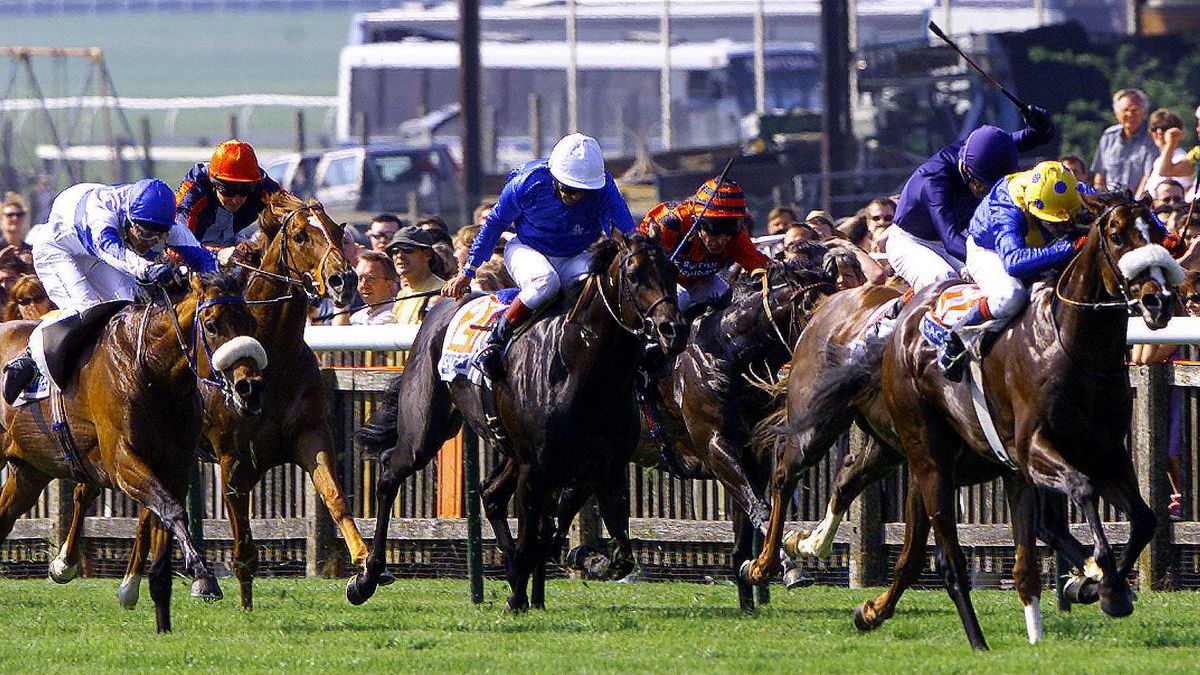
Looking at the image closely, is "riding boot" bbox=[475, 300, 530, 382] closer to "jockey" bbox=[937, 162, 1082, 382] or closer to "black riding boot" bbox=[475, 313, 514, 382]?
"black riding boot" bbox=[475, 313, 514, 382]

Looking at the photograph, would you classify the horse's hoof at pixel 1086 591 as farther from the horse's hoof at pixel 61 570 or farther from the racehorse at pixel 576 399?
the horse's hoof at pixel 61 570

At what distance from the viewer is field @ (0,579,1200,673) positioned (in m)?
8.05

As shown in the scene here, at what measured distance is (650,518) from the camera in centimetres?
1162

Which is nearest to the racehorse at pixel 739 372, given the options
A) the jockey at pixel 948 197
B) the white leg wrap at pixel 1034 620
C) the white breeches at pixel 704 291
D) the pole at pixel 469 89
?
the white breeches at pixel 704 291

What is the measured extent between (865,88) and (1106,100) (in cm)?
294

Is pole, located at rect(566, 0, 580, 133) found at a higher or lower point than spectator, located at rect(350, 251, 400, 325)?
higher

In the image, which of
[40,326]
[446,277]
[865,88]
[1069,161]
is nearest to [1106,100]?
[865,88]

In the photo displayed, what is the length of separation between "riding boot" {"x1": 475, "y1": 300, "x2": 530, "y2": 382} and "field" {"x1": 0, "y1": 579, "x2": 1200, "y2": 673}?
1.10m

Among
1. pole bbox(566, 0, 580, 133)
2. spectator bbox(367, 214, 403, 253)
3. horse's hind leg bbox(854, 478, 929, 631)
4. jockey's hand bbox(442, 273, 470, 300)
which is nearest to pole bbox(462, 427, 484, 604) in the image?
jockey's hand bbox(442, 273, 470, 300)

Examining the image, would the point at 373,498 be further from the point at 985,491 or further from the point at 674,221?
the point at 985,491

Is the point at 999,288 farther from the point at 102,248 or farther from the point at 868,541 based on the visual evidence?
the point at 102,248

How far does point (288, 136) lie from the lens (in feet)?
171

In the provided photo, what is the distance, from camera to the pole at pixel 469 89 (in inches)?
877

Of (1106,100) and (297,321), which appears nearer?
(297,321)
